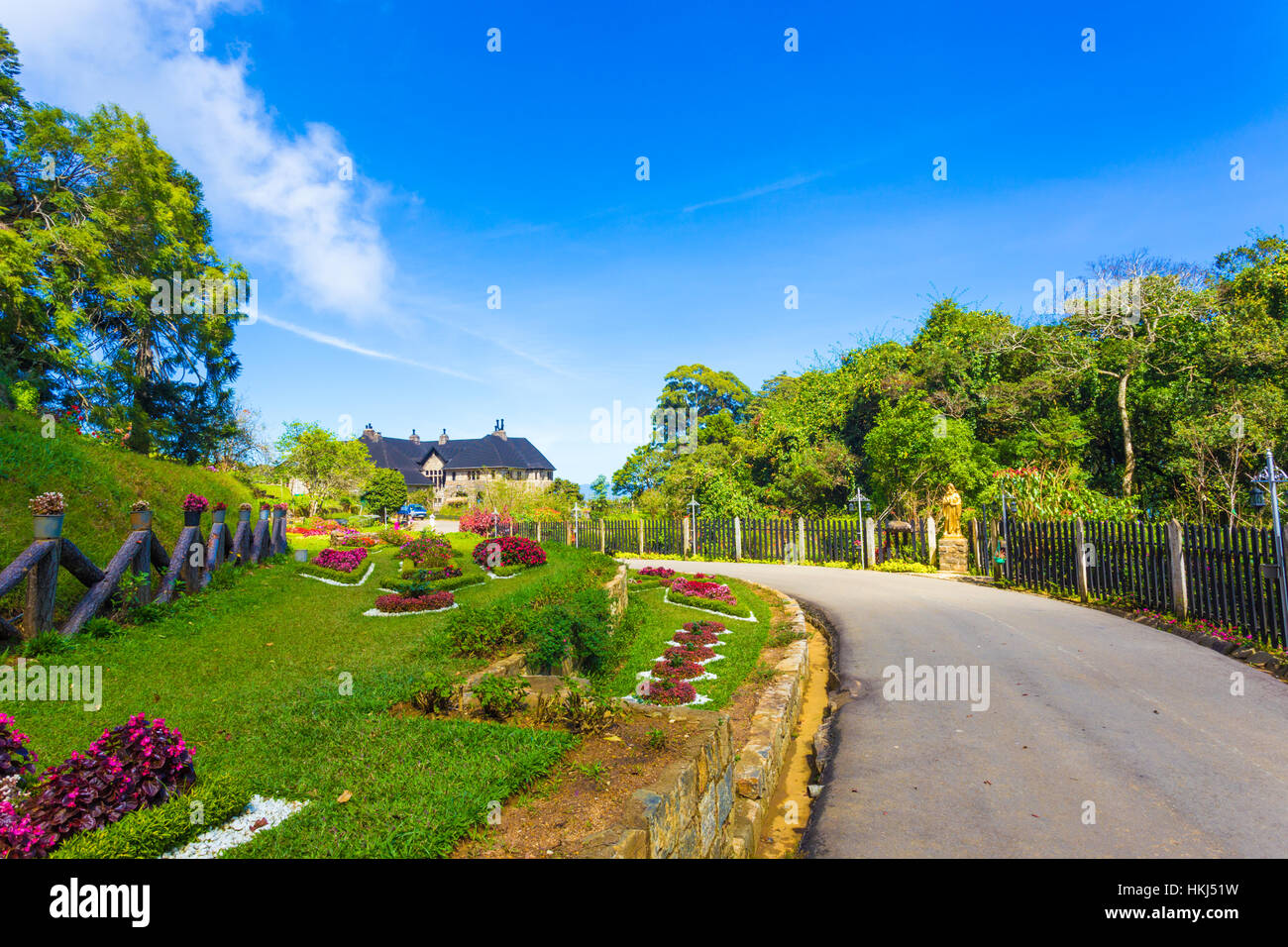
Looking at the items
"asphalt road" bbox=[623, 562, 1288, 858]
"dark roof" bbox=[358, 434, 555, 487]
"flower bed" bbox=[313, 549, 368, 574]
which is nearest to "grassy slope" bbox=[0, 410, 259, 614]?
"flower bed" bbox=[313, 549, 368, 574]

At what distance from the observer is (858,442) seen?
28.4 metres

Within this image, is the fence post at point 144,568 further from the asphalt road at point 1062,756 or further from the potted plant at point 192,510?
the asphalt road at point 1062,756

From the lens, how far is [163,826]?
2.97m

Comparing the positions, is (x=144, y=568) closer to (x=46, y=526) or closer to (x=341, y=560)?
(x=46, y=526)

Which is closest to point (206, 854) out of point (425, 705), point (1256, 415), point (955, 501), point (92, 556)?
point (425, 705)

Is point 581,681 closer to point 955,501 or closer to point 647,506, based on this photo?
point 955,501

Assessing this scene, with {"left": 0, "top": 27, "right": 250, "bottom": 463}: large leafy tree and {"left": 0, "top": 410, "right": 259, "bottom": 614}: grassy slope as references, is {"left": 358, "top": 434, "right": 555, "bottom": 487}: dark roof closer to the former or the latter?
{"left": 0, "top": 27, "right": 250, "bottom": 463}: large leafy tree

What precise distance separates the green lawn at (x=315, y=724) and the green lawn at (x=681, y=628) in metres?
2.06

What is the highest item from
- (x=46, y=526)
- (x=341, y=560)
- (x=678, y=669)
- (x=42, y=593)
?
(x=46, y=526)

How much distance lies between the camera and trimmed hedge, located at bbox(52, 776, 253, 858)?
2.77 metres

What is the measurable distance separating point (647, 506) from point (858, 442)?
11.7 metres

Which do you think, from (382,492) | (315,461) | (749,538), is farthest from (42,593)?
(382,492)

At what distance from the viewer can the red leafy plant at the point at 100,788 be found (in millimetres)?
2734

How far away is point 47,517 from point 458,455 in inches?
2783
